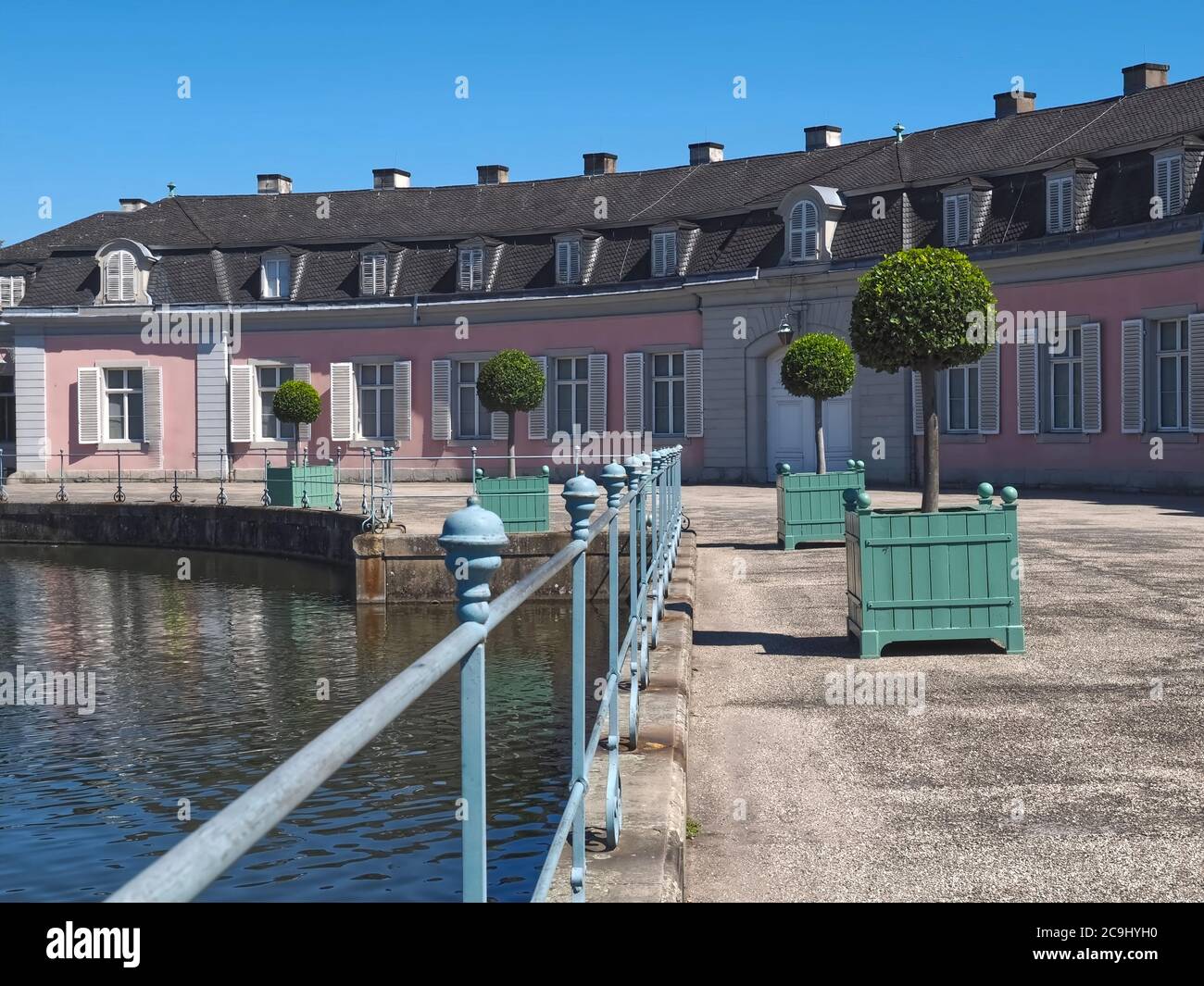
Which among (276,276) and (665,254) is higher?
(276,276)

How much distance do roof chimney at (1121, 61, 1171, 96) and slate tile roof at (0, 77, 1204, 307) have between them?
0.67 m

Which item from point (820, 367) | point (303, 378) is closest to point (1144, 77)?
point (820, 367)

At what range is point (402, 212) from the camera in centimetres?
3319

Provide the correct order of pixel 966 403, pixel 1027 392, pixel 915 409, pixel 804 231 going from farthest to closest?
pixel 804 231 → pixel 915 409 → pixel 966 403 → pixel 1027 392

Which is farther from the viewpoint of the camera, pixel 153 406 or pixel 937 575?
pixel 153 406

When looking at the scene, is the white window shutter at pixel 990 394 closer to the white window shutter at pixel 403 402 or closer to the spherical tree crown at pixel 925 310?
the white window shutter at pixel 403 402

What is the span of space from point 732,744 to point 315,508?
15.4m

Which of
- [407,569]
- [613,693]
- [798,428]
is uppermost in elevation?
[798,428]

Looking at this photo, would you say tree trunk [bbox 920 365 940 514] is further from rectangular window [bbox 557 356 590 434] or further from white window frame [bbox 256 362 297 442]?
white window frame [bbox 256 362 297 442]

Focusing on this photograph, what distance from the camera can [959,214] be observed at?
24.8m

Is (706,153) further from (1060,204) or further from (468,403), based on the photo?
(1060,204)

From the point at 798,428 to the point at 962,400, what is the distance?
3.27 metres
